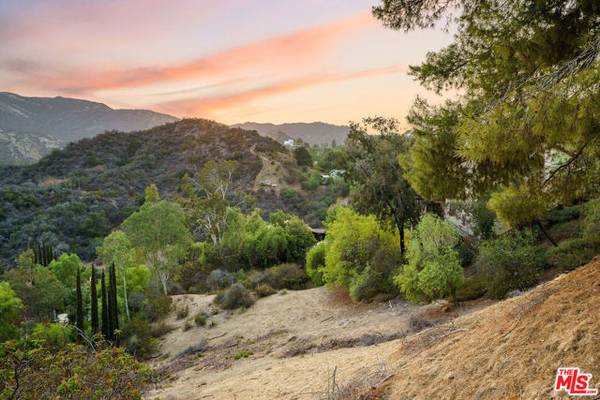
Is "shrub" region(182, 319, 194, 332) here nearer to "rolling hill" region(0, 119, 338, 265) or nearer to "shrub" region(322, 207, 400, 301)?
"shrub" region(322, 207, 400, 301)

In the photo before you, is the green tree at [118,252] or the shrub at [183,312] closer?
the shrub at [183,312]

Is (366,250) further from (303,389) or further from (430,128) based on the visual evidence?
(430,128)

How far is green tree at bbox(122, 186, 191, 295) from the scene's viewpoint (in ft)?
92.8

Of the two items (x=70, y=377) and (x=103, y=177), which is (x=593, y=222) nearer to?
(x=70, y=377)

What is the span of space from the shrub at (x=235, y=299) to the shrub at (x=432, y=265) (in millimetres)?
9910

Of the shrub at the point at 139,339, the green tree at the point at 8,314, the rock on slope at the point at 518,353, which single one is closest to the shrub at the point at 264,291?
the shrub at the point at 139,339

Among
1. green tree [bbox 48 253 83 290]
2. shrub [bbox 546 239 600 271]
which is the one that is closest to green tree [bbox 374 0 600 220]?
shrub [bbox 546 239 600 271]

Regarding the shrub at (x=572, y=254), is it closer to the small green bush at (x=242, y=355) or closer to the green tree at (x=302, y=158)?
the small green bush at (x=242, y=355)

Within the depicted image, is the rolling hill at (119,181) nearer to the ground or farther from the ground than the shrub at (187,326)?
farther from the ground

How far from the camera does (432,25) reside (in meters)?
6.51

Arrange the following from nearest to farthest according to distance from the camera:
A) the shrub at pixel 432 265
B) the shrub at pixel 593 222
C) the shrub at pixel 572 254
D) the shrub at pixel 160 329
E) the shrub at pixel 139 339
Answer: the shrub at pixel 572 254 → the shrub at pixel 593 222 → the shrub at pixel 432 265 → the shrub at pixel 139 339 → the shrub at pixel 160 329

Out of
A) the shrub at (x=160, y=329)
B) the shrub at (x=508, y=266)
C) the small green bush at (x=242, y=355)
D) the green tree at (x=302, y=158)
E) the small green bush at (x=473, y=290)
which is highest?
the green tree at (x=302, y=158)

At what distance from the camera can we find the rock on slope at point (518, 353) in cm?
445

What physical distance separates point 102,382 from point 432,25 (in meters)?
8.01
